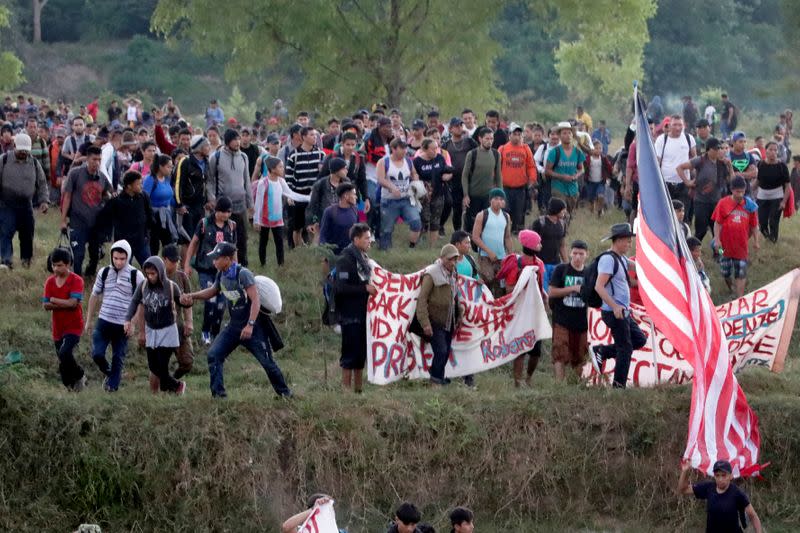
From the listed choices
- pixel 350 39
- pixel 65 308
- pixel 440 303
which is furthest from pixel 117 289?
pixel 350 39

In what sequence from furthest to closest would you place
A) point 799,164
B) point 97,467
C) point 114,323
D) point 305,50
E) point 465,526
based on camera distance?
point 305,50 → point 799,164 → point 114,323 → point 97,467 → point 465,526

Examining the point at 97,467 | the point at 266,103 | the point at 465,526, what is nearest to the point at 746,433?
the point at 465,526

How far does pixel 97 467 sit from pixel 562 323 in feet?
16.4

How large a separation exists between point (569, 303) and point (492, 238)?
2.01 metres

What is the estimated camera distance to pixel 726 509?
13297 millimetres

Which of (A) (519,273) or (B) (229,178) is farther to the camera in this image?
(B) (229,178)

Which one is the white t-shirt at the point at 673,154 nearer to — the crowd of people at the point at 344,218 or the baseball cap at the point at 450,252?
the crowd of people at the point at 344,218

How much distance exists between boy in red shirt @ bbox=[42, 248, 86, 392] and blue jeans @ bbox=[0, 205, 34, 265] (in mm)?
4547

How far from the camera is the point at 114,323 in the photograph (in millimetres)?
15945

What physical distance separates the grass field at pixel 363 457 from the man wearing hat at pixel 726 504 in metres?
1.67

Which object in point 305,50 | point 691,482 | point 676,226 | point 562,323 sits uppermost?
point 305,50

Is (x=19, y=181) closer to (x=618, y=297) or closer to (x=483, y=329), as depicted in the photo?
(x=483, y=329)

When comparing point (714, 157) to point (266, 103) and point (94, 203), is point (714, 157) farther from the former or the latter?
point (266, 103)

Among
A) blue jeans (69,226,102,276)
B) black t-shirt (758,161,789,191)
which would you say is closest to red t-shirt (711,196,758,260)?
black t-shirt (758,161,789,191)
